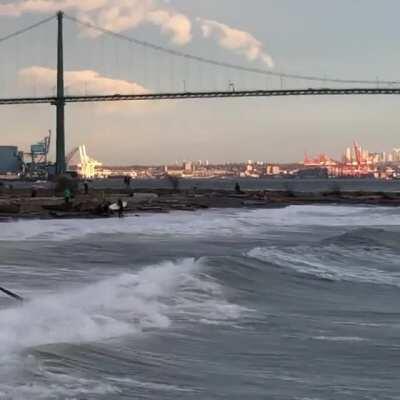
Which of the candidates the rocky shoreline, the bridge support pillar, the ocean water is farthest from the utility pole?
the ocean water

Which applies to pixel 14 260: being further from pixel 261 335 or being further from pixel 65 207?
pixel 65 207

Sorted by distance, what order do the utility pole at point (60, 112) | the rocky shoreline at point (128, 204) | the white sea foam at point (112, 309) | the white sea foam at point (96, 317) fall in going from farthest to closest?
the utility pole at point (60, 112) → the rocky shoreline at point (128, 204) → the white sea foam at point (112, 309) → the white sea foam at point (96, 317)

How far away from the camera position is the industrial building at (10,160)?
427 ft

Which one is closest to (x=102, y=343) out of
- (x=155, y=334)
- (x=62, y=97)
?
(x=155, y=334)

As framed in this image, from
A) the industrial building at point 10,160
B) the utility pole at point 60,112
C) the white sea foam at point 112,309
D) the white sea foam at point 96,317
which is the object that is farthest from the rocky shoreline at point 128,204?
the industrial building at point 10,160

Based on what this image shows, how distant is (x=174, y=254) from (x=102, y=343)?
931 centimetres

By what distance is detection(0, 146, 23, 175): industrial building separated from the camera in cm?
13025

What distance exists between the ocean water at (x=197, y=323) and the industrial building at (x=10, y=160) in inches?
4554

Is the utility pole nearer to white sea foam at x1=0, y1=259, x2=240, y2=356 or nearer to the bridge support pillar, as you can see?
the bridge support pillar

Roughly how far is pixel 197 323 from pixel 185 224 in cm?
1859

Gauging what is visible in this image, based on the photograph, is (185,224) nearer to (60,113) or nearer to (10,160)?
A: (60,113)

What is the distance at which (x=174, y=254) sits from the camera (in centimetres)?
1655

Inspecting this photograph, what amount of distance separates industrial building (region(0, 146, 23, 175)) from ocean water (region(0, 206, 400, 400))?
11568 centimetres

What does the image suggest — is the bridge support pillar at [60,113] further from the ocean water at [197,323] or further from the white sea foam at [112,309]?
the white sea foam at [112,309]
